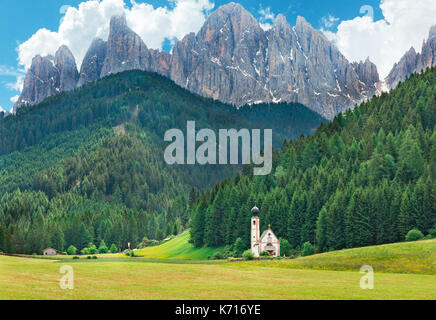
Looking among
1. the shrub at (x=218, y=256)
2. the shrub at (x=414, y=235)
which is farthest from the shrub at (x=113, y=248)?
the shrub at (x=414, y=235)

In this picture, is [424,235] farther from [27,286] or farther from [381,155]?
[27,286]

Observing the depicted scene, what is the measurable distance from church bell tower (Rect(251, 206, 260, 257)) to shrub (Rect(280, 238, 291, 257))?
211 inches

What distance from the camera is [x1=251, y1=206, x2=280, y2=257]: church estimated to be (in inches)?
4200

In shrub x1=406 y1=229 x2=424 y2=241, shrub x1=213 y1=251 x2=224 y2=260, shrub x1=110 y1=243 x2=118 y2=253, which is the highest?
shrub x1=406 y1=229 x2=424 y2=241

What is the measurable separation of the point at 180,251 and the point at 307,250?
4509cm

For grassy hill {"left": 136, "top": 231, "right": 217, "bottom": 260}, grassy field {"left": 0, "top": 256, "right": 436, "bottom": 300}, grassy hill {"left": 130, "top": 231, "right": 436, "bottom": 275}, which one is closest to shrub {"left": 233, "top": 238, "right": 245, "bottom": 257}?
grassy hill {"left": 136, "top": 231, "right": 217, "bottom": 260}

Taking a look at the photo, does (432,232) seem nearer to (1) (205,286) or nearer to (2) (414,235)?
(2) (414,235)

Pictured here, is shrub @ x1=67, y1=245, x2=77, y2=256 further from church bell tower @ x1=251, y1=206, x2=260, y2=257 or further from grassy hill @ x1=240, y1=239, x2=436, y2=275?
grassy hill @ x1=240, y1=239, x2=436, y2=275

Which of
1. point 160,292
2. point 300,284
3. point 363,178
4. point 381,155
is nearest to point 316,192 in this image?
point 363,178

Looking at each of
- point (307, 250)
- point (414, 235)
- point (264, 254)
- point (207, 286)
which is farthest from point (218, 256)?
point (207, 286)

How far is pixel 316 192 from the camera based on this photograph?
114 meters

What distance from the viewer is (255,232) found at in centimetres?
11438

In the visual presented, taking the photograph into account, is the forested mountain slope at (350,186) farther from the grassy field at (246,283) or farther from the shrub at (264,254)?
the grassy field at (246,283)
